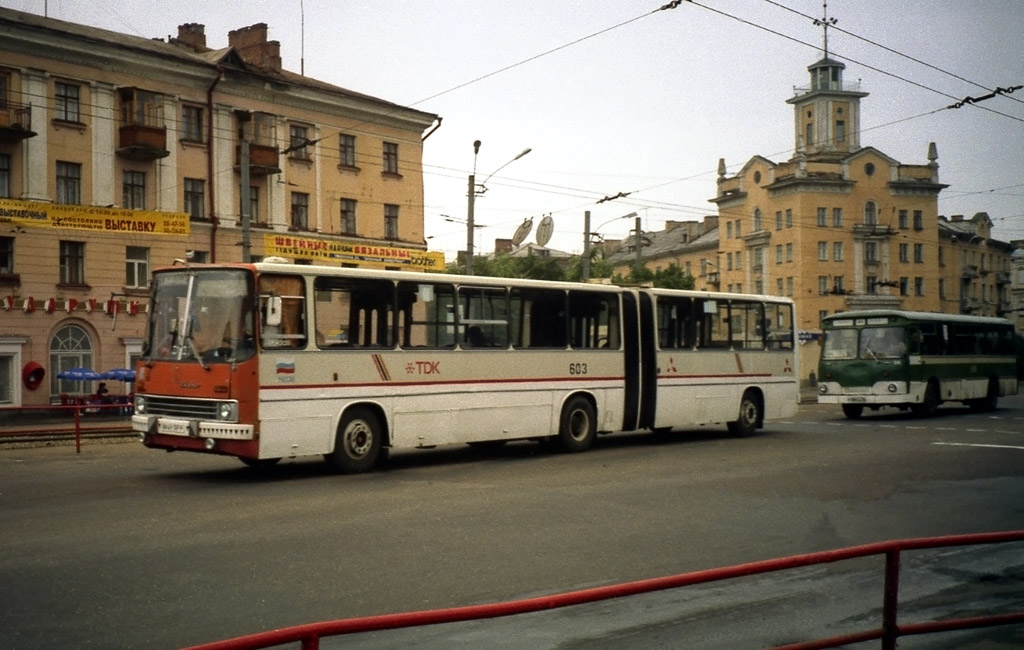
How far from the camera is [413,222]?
5072 cm

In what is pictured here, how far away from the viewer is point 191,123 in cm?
4241

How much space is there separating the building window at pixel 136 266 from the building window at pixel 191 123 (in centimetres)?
487

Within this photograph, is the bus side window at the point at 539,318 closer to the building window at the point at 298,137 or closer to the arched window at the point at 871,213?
the building window at the point at 298,137

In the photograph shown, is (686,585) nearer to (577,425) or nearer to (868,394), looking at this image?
(577,425)

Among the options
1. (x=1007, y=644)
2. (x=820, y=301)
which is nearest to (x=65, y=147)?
(x=1007, y=644)

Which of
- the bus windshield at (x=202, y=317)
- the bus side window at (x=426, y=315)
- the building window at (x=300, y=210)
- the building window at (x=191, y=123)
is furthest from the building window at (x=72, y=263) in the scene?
the bus side window at (x=426, y=315)

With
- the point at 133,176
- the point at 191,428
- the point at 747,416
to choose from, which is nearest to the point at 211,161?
the point at 133,176

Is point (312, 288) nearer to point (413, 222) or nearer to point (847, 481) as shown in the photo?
point (847, 481)

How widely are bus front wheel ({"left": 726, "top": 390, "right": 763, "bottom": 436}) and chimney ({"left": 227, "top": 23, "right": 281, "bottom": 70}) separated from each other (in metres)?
30.9

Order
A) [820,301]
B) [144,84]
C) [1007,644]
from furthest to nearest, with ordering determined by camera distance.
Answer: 1. [820,301]
2. [144,84]
3. [1007,644]

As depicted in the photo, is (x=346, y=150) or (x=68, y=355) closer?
(x=68, y=355)

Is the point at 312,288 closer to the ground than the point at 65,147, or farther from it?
closer to the ground

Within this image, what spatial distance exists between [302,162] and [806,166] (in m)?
53.7

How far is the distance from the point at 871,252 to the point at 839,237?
3.42 meters
